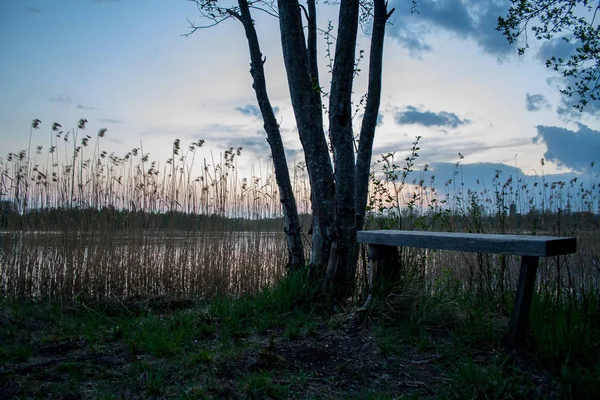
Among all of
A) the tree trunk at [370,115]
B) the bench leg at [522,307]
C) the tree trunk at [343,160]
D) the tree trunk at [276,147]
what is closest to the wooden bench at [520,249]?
the bench leg at [522,307]

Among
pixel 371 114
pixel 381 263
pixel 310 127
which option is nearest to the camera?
pixel 381 263

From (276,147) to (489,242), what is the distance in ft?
9.37

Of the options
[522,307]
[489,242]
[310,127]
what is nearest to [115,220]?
[310,127]

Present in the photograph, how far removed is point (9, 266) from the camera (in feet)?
19.0

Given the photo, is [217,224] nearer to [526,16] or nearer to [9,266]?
[9,266]

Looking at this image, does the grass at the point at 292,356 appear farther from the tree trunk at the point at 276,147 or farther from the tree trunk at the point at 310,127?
the tree trunk at the point at 276,147

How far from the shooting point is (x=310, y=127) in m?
4.46

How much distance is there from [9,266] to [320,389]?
4813 mm

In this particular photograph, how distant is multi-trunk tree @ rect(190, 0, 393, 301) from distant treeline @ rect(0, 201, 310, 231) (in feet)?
6.44

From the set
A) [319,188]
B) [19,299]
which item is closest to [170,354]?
[319,188]

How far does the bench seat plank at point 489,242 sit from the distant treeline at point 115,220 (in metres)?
3.44

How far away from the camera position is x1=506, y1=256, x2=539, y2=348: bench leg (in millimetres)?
2914

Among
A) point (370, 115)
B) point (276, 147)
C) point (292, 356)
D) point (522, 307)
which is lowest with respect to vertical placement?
point (292, 356)

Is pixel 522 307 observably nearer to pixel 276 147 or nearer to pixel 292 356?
pixel 292 356
